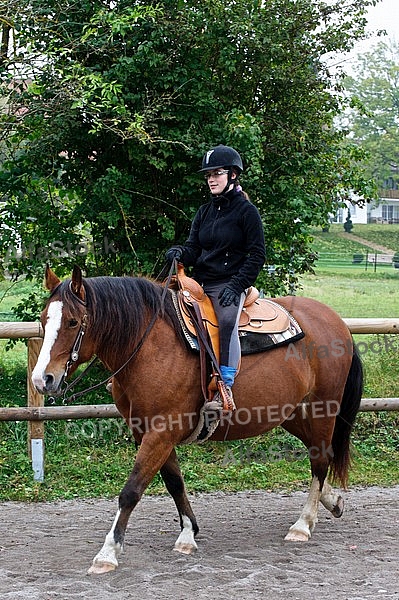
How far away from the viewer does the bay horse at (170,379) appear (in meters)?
4.75

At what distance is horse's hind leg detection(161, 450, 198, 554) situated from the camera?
17.5 feet

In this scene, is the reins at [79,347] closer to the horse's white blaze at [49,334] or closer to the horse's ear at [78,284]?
the horse's ear at [78,284]

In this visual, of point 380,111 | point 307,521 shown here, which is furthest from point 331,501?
point 380,111

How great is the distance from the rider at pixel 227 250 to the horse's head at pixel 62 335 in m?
0.91

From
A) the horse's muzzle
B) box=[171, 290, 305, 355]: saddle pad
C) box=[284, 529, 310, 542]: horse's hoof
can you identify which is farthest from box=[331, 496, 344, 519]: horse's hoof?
the horse's muzzle

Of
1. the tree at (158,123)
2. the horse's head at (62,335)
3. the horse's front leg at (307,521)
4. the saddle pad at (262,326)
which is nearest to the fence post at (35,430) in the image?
the tree at (158,123)

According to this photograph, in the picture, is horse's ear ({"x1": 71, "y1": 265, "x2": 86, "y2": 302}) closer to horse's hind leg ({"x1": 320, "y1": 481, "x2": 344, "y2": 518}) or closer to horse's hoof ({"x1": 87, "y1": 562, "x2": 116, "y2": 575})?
horse's hoof ({"x1": 87, "y1": 562, "x2": 116, "y2": 575})

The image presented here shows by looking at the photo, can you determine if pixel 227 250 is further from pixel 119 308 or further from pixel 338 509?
pixel 338 509

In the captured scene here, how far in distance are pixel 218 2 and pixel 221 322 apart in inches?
164

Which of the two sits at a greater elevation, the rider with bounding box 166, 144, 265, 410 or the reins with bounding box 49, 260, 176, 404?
the rider with bounding box 166, 144, 265, 410

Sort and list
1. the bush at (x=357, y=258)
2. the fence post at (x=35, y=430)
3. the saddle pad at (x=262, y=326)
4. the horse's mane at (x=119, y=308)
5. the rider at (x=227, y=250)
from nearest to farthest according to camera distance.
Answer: the horse's mane at (x=119, y=308) → the rider at (x=227, y=250) → the saddle pad at (x=262, y=326) → the fence post at (x=35, y=430) → the bush at (x=357, y=258)

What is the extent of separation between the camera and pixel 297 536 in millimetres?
5598

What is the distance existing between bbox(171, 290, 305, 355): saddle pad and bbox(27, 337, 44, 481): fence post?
2.29m

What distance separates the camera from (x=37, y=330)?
7.05 meters
